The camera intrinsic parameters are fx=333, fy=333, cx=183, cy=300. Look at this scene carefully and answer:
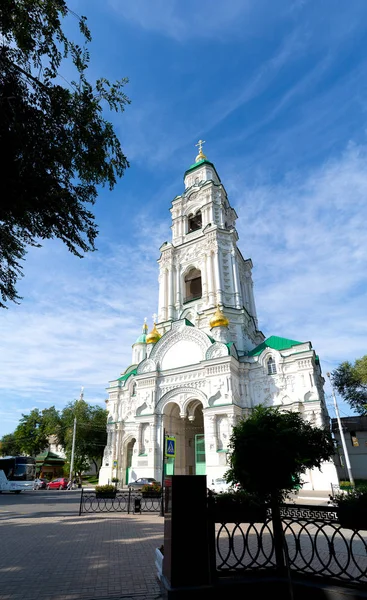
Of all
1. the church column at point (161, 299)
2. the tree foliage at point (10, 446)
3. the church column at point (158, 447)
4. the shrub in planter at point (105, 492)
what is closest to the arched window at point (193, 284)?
the church column at point (161, 299)

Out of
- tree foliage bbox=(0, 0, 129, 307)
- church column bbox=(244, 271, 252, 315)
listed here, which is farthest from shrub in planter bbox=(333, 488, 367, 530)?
church column bbox=(244, 271, 252, 315)

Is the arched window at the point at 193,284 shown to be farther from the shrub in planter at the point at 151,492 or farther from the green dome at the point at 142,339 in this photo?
the shrub in planter at the point at 151,492

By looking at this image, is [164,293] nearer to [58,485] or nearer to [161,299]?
[161,299]

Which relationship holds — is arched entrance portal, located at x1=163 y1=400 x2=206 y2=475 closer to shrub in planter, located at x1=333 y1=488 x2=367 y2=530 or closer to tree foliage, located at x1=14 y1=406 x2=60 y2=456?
shrub in planter, located at x1=333 y1=488 x2=367 y2=530

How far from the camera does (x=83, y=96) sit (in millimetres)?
7176

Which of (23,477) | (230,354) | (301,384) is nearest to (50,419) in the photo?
(23,477)

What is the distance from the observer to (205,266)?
3453 cm

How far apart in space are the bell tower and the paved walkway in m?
21.8

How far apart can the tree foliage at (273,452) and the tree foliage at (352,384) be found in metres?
34.2

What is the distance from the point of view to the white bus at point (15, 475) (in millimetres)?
28219

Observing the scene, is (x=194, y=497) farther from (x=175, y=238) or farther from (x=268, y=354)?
(x=175, y=238)

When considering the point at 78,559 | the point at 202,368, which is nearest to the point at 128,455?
the point at 202,368

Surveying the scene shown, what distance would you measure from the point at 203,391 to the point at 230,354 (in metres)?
3.71

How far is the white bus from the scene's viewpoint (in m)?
28.2
